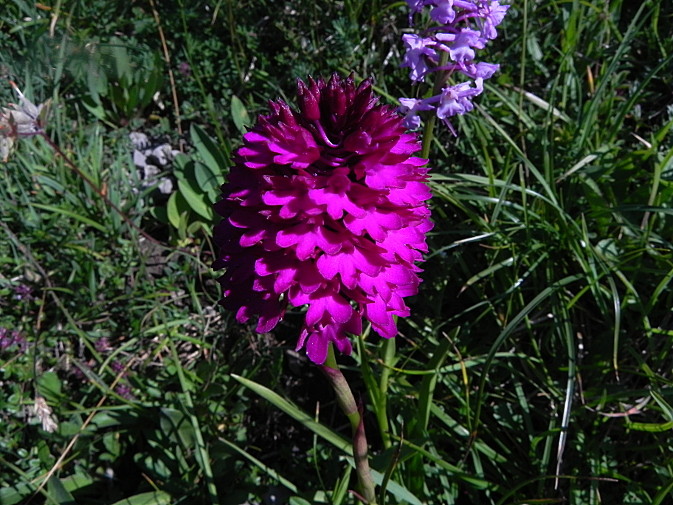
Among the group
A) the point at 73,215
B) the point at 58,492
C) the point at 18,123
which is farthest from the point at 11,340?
the point at 18,123

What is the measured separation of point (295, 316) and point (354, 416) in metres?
1.08

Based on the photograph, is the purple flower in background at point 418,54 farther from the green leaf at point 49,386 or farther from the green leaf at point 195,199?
the green leaf at point 49,386

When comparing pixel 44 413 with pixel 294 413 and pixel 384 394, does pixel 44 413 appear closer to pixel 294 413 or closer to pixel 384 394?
pixel 294 413

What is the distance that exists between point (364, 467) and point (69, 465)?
1.23 metres

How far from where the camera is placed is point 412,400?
7.02 ft

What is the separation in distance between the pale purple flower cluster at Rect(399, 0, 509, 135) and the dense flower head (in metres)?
0.50

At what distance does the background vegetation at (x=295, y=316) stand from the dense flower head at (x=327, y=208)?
1.52ft

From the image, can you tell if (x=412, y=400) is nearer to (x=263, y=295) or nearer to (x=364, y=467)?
(x=364, y=467)

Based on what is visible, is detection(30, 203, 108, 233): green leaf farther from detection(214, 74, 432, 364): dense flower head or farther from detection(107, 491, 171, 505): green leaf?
detection(214, 74, 432, 364): dense flower head

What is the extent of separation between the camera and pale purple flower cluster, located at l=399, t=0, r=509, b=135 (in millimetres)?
1645

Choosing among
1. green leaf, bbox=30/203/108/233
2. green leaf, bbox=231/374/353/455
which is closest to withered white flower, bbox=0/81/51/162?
green leaf, bbox=30/203/108/233

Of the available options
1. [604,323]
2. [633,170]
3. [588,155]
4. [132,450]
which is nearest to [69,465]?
[132,450]

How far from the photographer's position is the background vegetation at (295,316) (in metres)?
2.00

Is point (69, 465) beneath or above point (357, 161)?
beneath
